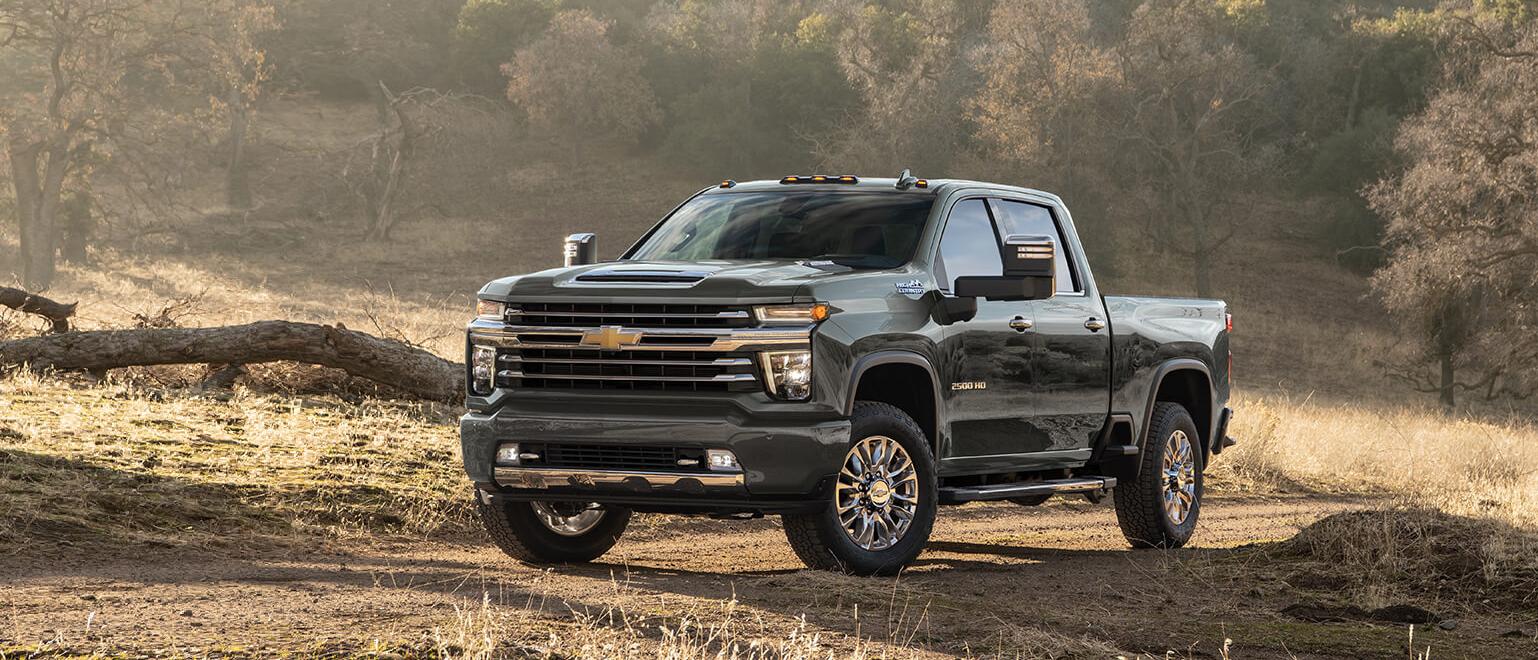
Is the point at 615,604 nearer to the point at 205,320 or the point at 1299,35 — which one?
the point at 205,320

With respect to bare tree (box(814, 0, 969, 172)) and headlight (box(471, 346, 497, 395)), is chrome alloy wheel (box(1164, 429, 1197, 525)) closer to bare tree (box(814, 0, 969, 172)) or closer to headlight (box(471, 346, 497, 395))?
headlight (box(471, 346, 497, 395))

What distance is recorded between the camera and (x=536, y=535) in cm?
984

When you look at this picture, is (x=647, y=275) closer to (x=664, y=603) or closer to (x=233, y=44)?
(x=664, y=603)

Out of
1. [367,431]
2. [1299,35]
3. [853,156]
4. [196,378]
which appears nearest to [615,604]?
[367,431]

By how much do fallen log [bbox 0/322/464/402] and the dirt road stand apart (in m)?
5.02

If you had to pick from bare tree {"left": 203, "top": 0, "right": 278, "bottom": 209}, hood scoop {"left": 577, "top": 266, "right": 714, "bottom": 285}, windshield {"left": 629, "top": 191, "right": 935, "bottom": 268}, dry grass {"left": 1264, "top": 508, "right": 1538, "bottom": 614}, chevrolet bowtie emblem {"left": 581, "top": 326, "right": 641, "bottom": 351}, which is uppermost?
bare tree {"left": 203, "top": 0, "right": 278, "bottom": 209}

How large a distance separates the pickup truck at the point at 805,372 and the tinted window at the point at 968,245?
2cm

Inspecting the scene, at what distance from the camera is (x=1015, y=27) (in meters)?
53.2

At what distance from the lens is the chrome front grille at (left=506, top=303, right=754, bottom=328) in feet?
28.0

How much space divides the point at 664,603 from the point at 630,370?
4.03ft

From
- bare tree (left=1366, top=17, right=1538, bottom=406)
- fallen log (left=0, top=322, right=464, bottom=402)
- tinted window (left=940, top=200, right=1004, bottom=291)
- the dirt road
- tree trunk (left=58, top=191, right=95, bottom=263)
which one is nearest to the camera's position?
the dirt road

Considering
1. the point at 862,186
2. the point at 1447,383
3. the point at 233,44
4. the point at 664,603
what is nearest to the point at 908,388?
the point at 862,186

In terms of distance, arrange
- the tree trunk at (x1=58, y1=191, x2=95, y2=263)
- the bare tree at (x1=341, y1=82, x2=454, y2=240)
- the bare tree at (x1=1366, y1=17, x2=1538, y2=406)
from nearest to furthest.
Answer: the bare tree at (x1=1366, y1=17, x2=1538, y2=406), the tree trunk at (x1=58, y1=191, x2=95, y2=263), the bare tree at (x1=341, y1=82, x2=454, y2=240)

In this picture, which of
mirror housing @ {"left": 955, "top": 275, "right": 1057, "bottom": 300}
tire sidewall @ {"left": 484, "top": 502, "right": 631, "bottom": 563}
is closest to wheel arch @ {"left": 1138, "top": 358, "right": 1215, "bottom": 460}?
mirror housing @ {"left": 955, "top": 275, "right": 1057, "bottom": 300}
